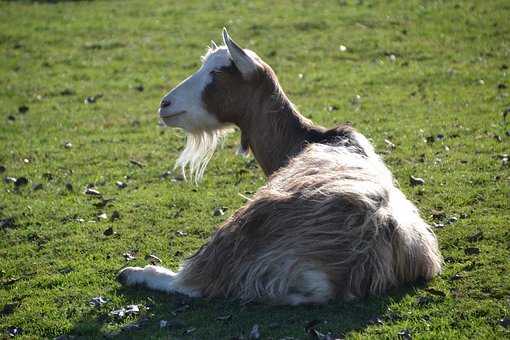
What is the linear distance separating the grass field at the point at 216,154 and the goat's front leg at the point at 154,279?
0.11 meters

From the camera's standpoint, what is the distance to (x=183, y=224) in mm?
8727

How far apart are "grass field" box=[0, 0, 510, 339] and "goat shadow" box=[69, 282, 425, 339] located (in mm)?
16

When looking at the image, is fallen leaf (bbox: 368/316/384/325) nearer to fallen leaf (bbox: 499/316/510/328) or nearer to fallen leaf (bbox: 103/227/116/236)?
fallen leaf (bbox: 499/316/510/328)

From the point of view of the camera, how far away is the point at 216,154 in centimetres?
1128

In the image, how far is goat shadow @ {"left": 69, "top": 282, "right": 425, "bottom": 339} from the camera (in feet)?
19.1

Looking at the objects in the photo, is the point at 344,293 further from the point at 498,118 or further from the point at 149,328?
the point at 498,118

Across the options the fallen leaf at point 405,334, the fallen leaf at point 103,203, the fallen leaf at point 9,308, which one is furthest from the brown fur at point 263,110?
the fallen leaf at point 9,308

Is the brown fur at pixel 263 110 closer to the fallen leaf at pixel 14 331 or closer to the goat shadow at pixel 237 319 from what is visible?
the goat shadow at pixel 237 319

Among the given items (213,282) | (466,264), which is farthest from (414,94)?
(213,282)

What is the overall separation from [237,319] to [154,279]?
1.13 meters

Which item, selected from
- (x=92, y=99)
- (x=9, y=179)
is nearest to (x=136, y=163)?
(x=9, y=179)

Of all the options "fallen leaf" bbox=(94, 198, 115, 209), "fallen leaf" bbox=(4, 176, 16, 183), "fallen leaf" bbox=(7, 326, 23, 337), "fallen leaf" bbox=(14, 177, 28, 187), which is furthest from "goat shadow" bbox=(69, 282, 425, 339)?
"fallen leaf" bbox=(4, 176, 16, 183)

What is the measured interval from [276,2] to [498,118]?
1052 cm

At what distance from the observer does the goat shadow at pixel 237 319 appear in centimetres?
581
